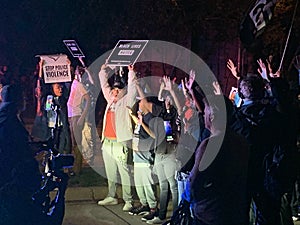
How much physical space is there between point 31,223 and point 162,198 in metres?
2.44

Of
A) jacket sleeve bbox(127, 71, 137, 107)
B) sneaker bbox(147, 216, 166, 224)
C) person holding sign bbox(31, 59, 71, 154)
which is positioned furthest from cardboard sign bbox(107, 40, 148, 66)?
sneaker bbox(147, 216, 166, 224)

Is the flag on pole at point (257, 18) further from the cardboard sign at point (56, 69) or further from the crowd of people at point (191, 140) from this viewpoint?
the cardboard sign at point (56, 69)

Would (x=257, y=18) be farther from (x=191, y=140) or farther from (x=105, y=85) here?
(x=105, y=85)

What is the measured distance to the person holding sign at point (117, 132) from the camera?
8.91m

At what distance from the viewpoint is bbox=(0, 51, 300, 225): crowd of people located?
5039 millimetres

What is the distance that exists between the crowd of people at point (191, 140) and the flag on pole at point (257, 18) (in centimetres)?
38

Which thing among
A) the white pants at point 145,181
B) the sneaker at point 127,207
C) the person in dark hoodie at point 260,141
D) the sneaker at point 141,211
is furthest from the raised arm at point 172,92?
the person in dark hoodie at point 260,141

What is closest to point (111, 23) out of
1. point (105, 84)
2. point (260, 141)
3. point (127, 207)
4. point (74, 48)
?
point (74, 48)

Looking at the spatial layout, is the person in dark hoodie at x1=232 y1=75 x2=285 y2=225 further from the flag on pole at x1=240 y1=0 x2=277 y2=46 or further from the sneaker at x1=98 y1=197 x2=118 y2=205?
the sneaker at x1=98 y1=197 x2=118 y2=205

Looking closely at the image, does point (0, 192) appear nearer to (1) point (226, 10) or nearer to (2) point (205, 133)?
(2) point (205, 133)

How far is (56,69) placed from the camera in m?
10.5

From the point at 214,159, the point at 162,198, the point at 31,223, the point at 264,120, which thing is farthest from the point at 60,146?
the point at 214,159

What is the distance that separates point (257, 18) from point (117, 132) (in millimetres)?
2823

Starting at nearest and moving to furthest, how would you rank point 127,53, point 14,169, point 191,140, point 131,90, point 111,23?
point 14,169 → point 191,140 → point 131,90 → point 127,53 → point 111,23
